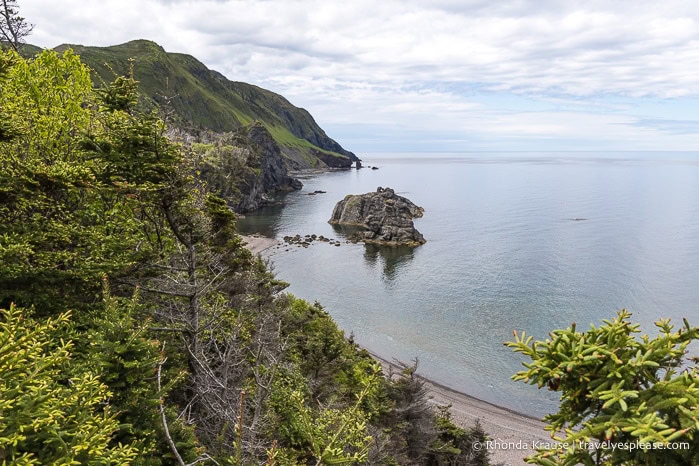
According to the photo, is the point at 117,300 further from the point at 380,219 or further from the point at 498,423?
the point at 380,219

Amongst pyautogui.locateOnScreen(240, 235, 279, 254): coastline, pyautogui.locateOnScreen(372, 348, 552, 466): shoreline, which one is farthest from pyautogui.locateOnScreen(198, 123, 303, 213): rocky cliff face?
pyautogui.locateOnScreen(372, 348, 552, 466): shoreline

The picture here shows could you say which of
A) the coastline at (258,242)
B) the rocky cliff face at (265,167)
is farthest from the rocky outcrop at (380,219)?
the rocky cliff face at (265,167)

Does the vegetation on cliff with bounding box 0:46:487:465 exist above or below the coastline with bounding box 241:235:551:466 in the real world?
above

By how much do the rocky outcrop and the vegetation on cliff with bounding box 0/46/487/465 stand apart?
70.8 meters

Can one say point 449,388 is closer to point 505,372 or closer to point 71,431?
point 505,372

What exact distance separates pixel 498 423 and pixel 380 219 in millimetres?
65673

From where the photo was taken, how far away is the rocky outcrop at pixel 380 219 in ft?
292

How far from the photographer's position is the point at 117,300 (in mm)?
12688

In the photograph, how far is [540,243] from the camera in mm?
86375

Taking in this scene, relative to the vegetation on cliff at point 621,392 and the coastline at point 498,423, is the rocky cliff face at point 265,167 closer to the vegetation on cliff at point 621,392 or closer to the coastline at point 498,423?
the coastline at point 498,423

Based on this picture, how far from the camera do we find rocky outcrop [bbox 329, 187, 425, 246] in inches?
3509

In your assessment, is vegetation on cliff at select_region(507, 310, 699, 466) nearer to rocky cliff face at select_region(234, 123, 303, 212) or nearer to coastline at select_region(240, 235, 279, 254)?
coastline at select_region(240, 235, 279, 254)

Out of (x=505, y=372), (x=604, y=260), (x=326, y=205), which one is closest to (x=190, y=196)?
(x=505, y=372)

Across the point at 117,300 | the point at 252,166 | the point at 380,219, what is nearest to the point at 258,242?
the point at 380,219
